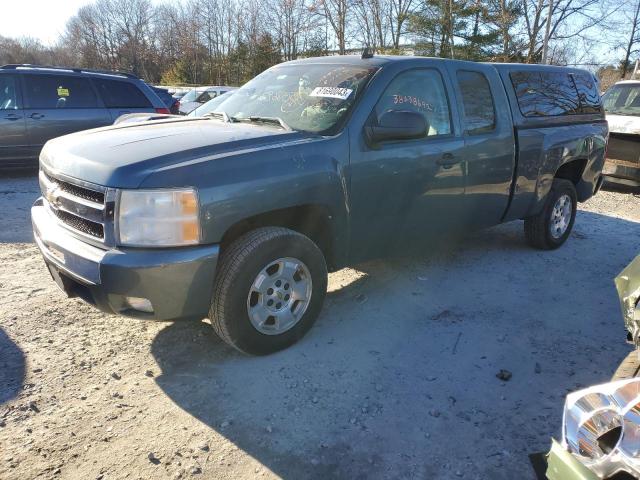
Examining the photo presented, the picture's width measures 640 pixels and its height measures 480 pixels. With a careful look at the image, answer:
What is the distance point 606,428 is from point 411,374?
1652mm

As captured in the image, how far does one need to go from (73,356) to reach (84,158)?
1306mm

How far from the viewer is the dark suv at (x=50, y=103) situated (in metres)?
8.28

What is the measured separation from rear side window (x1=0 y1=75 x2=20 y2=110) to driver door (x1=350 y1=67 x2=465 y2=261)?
723 centimetres

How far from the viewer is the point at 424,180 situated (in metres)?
3.95

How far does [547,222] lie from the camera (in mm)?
5535

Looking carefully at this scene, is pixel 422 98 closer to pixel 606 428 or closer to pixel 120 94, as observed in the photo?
pixel 606 428

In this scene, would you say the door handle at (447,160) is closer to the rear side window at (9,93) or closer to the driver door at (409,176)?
the driver door at (409,176)

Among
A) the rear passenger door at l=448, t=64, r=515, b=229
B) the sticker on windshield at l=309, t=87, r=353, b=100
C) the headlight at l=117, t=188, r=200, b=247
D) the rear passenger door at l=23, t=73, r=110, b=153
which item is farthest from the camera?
the rear passenger door at l=23, t=73, r=110, b=153

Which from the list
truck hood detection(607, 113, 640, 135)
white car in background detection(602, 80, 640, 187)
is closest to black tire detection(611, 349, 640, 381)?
white car in background detection(602, 80, 640, 187)

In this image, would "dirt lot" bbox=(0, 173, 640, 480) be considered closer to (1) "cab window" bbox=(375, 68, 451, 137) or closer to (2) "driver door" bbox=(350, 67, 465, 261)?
(2) "driver door" bbox=(350, 67, 465, 261)

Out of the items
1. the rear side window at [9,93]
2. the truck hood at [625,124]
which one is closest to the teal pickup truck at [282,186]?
the truck hood at [625,124]

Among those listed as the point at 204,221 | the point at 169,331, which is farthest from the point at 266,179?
the point at 169,331

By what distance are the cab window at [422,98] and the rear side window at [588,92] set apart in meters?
2.52

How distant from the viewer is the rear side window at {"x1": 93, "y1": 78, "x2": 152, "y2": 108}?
9031mm
